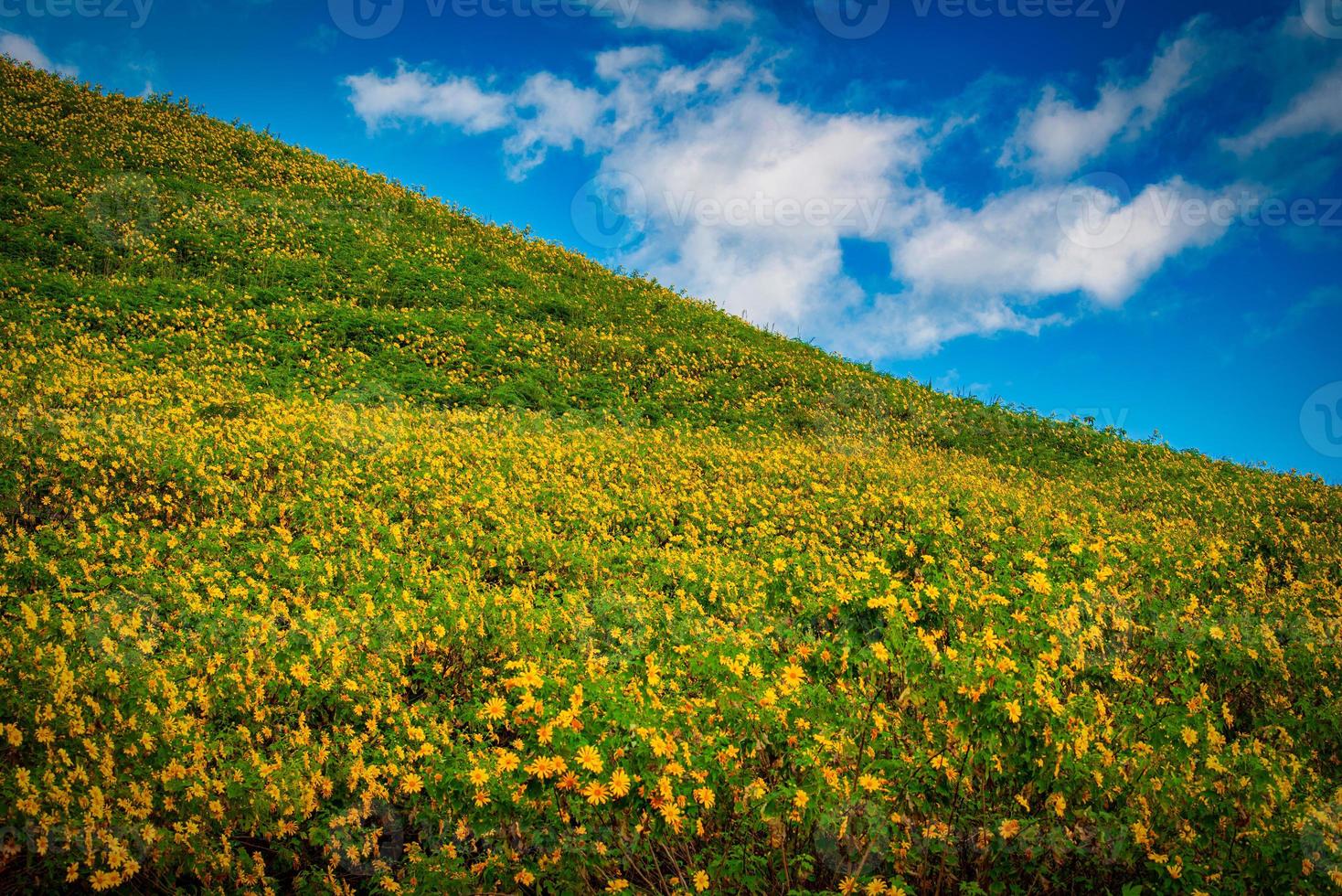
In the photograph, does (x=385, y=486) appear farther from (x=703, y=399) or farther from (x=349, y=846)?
(x=703, y=399)

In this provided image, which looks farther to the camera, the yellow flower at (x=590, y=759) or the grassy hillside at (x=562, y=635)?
the grassy hillside at (x=562, y=635)

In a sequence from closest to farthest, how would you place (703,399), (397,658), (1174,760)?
(1174,760), (397,658), (703,399)

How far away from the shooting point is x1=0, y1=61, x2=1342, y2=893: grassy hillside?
3154 mm

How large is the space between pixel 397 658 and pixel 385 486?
13.9 ft

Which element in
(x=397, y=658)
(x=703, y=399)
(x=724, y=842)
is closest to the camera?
(x=724, y=842)

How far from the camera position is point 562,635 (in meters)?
6.09

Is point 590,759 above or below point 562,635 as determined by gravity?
below

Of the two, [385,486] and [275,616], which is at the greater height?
[385,486]

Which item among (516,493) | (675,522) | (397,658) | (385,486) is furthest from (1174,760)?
(385,486)

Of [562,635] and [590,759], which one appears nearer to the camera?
[590,759]

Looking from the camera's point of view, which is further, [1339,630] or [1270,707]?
[1339,630]

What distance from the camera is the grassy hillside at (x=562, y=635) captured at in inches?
124

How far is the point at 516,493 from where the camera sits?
32.4ft

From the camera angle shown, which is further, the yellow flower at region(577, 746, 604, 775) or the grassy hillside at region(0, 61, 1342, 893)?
the grassy hillside at region(0, 61, 1342, 893)
